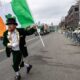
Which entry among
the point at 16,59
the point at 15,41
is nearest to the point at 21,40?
the point at 15,41

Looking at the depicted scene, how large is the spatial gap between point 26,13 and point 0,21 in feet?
2.82

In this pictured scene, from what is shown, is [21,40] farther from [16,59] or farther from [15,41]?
[16,59]

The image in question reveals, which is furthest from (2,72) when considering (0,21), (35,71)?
(0,21)

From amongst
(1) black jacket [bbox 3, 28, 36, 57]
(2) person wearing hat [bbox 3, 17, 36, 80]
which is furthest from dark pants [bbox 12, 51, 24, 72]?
(1) black jacket [bbox 3, 28, 36, 57]

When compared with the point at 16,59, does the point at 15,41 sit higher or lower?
higher

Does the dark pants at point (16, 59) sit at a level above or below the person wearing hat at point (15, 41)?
below

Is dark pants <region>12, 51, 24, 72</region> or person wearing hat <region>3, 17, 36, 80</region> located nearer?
person wearing hat <region>3, 17, 36, 80</region>

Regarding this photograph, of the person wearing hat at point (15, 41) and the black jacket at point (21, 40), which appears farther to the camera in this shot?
the black jacket at point (21, 40)

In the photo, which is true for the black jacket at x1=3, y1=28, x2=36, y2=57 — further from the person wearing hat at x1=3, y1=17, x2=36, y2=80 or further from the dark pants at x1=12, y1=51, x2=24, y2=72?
the dark pants at x1=12, y1=51, x2=24, y2=72

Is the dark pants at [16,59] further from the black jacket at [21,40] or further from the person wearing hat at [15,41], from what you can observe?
the black jacket at [21,40]

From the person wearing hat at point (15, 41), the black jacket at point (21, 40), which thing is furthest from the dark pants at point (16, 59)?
the black jacket at point (21, 40)

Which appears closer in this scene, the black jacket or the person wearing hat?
the person wearing hat

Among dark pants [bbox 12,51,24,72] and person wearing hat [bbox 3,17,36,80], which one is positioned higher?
person wearing hat [bbox 3,17,36,80]

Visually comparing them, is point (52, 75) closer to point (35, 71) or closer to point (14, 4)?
point (35, 71)
